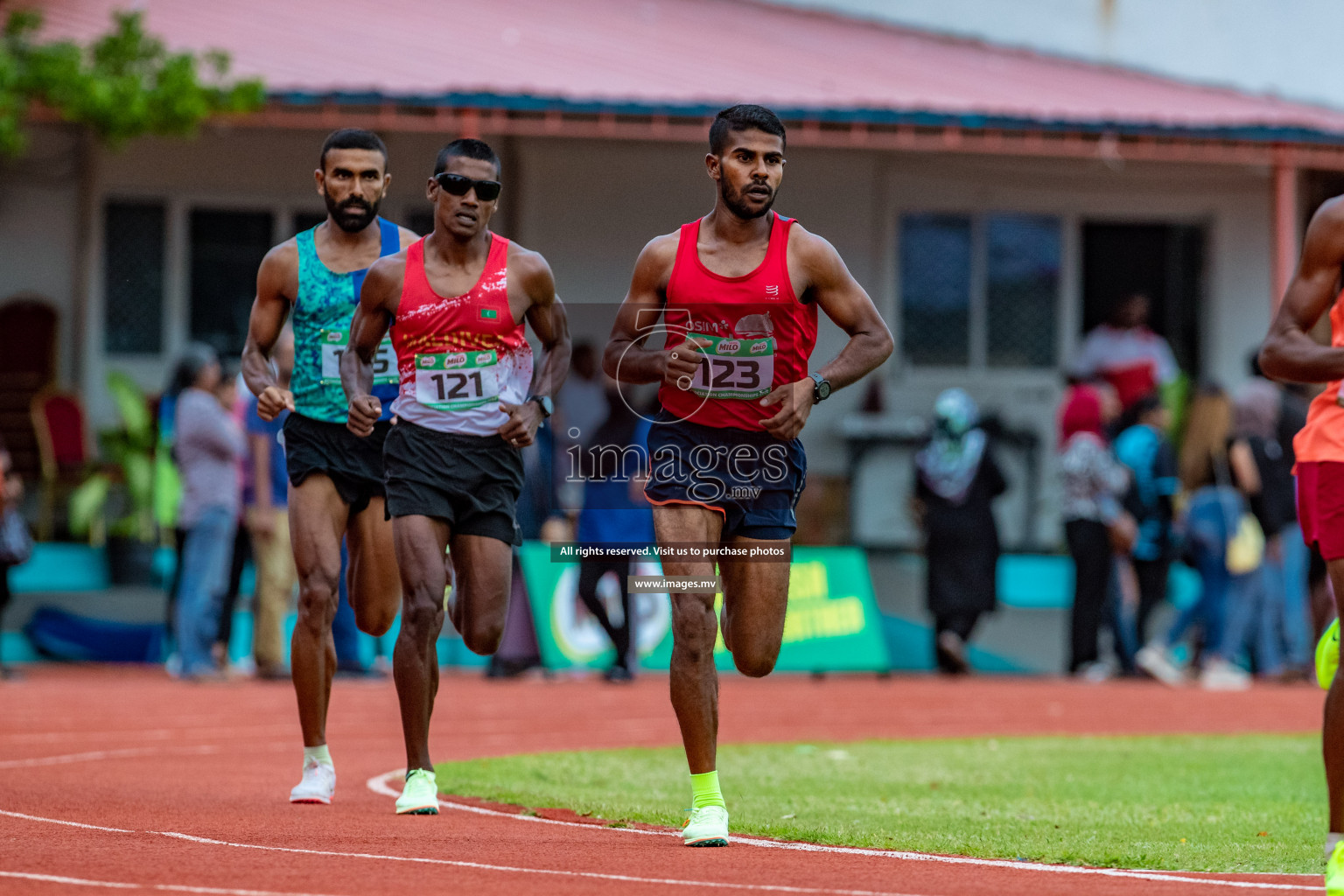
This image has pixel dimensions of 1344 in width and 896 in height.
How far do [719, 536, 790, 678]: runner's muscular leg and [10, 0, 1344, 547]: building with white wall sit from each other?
36.7 feet

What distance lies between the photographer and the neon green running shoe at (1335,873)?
5.59 meters

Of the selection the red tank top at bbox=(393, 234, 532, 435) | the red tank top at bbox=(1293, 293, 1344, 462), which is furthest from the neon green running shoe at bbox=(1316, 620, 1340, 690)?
the red tank top at bbox=(393, 234, 532, 435)

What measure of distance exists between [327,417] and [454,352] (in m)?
0.81

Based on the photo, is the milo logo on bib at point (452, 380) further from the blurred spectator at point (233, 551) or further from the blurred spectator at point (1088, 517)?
the blurred spectator at point (1088, 517)

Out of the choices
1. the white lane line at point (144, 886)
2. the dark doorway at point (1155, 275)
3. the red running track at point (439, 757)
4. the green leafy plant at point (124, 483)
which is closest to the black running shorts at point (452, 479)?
the red running track at point (439, 757)

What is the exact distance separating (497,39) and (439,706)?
10055mm

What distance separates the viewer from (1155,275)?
2272cm

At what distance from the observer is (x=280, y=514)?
16172mm

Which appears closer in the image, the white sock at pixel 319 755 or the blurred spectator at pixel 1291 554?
the white sock at pixel 319 755

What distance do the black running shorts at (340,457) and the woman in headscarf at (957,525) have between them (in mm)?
9821

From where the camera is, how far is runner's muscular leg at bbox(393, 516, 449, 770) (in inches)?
303

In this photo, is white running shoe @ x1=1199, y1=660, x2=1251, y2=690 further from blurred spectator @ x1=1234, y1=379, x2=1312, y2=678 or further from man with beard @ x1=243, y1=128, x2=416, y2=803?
man with beard @ x1=243, y1=128, x2=416, y2=803

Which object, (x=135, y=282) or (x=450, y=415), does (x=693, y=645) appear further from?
(x=135, y=282)

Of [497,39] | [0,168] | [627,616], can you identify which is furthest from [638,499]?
[0,168]
